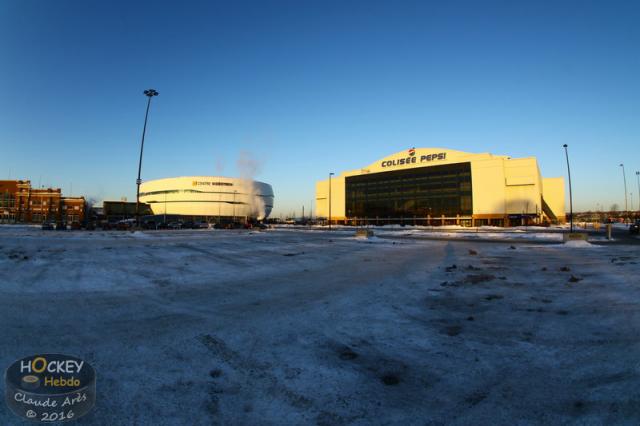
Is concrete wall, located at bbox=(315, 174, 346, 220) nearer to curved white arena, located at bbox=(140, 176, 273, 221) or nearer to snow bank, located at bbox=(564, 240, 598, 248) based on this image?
curved white arena, located at bbox=(140, 176, 273, 221)

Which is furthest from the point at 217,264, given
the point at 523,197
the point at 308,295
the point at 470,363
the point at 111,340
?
the point at 523,197

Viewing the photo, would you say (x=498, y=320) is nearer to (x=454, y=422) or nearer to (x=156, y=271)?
(x=454, y=422)

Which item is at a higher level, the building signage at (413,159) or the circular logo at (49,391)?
the building signage at (413,159)

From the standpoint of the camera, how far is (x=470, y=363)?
4.09 m

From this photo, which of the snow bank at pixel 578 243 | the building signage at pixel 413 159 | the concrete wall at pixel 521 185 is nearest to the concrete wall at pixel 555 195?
the concrete wall at pixel 521 185

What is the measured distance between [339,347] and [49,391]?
3225 millimetres

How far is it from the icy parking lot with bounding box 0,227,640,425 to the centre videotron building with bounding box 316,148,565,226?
97294 millimetres

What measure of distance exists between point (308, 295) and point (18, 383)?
19.4ft

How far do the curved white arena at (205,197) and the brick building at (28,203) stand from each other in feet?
Answer: 106

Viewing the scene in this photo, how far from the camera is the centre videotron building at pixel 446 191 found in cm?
9500

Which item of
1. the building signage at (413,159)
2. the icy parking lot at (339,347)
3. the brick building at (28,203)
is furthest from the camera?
the brick building at (28,203)

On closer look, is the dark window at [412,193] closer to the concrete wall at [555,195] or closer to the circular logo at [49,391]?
the concrete wall at [555,195]

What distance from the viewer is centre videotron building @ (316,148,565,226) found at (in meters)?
95.0

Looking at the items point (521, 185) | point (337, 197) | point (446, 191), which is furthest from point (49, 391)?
point (337, 197)
